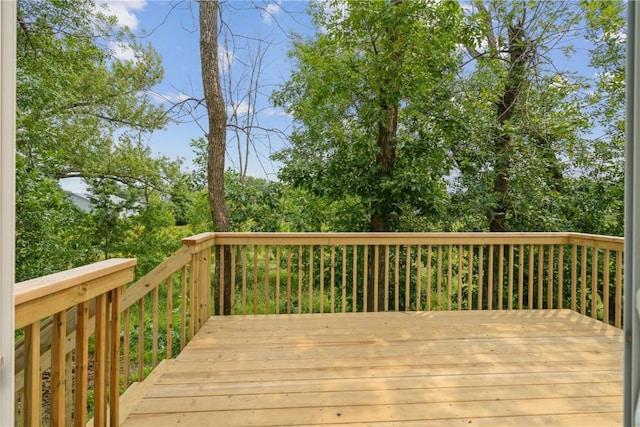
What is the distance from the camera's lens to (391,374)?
2438 millimetres

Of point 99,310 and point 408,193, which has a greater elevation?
point 408,193

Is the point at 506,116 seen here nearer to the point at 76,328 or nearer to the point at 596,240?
the point at 596,240

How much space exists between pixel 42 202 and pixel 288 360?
439cm

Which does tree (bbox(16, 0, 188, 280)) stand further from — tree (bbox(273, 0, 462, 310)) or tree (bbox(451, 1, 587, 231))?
tree (bbox(451, 1, 587, 231))

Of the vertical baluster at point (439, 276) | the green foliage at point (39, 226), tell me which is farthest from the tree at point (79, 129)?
the vertical baluster at point (439, 276)

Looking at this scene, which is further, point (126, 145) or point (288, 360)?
point (126, 145)

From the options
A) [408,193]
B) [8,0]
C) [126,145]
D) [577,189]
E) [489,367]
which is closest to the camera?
[8,0]

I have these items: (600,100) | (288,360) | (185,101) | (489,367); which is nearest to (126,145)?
(185,101)

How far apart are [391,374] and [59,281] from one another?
1997 mm

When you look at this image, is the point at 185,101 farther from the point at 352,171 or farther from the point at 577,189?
the point at 577,189

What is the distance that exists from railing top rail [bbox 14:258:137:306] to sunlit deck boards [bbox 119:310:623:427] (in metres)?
0.92

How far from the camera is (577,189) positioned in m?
5.42

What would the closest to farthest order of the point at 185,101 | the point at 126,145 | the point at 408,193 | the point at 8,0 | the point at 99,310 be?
the point at 8,0 → the point at 99,310 → the point at 408,193 → the point at 185,101 → the point at 126,145

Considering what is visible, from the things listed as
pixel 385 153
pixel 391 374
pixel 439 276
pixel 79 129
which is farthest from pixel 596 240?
pixel 79 129
